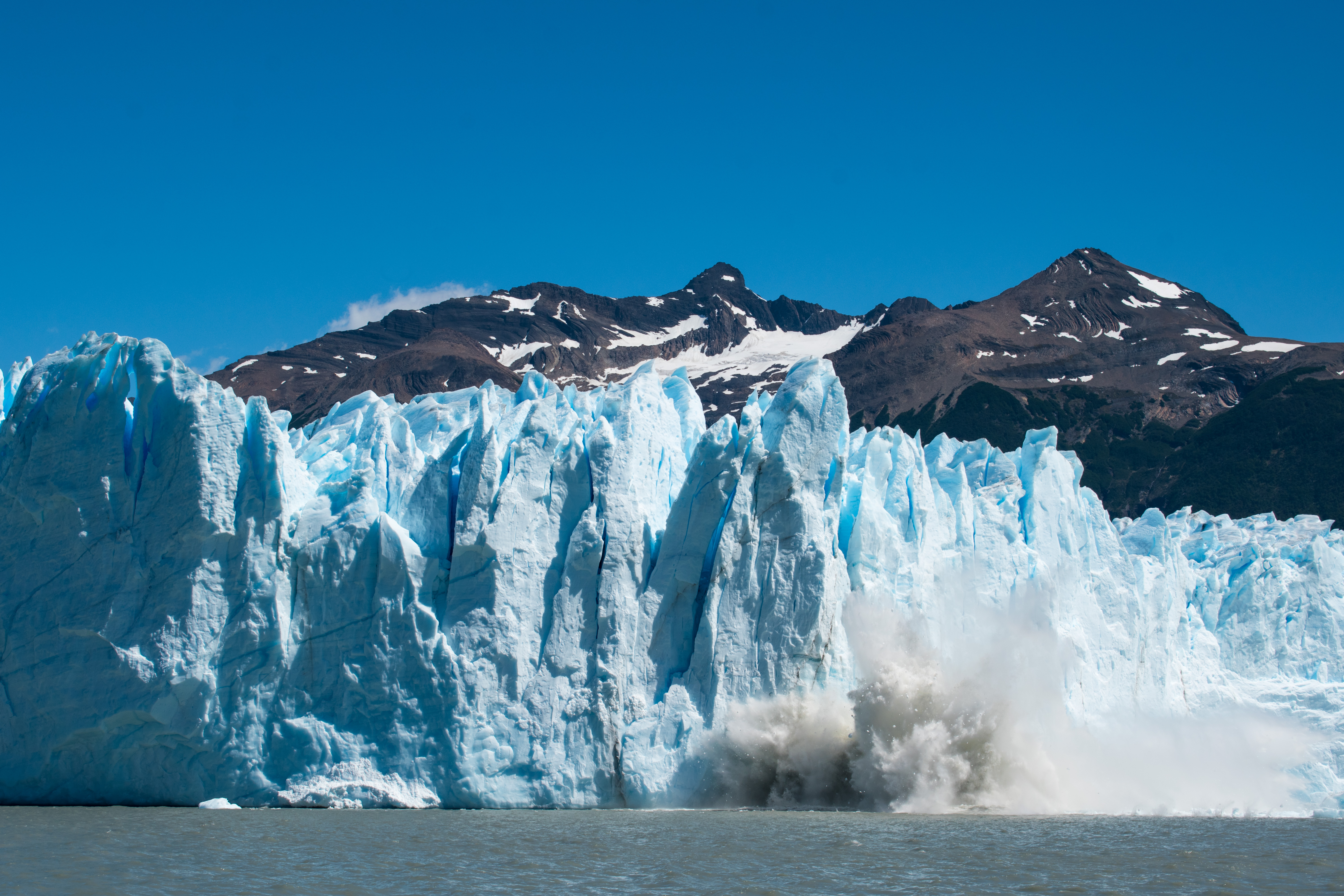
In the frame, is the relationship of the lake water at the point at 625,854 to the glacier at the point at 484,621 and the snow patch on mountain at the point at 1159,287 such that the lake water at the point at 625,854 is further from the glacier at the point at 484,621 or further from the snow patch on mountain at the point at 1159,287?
the snow patch on mountain at the point at 1159,287

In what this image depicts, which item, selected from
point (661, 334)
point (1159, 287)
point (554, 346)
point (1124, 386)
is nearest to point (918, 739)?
point (1124, 386)

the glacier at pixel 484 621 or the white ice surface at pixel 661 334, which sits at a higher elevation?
the white ice surface at pixel 661 334

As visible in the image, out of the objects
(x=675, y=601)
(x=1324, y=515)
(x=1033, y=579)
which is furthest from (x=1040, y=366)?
(x=675, y=601)

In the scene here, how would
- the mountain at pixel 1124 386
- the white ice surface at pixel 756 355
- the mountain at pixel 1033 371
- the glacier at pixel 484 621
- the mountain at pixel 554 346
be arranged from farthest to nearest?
1. the white ice surface at pixel 756 355
2. the mountain at pixel 554 346
3. the mountain at pixel 1033 371
4. the mountain at pixel 1124 386
5. the glacier at pixel 484 621

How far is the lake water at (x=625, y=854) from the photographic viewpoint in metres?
14.1

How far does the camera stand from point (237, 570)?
2247cm

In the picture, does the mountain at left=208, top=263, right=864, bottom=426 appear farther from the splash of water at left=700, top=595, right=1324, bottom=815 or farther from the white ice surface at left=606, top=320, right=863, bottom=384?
the splash of water at left=700, top=595, right=1324, bottom=815

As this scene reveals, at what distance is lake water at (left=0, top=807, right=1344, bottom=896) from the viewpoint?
14.1 metres

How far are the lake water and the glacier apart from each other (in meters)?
1.03

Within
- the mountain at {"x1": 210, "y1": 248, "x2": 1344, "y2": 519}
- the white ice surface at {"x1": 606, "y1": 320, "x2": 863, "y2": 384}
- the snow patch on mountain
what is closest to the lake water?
the mountain at {"x1": 210, "y1": 248, "x2": 1344, "y2": 519}

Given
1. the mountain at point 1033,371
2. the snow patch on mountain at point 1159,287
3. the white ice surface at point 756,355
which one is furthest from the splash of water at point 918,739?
the white ice surface at point 756,355

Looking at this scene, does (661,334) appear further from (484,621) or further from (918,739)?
(918,739)

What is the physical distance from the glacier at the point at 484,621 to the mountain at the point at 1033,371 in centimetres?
4003

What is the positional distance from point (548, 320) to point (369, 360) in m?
34.7
